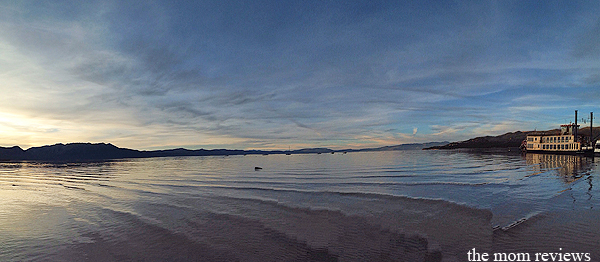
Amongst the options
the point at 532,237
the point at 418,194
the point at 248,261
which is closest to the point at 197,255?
the point at 248,261

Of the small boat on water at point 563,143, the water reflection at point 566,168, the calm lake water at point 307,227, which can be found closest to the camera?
the calm lake water at point 307,227

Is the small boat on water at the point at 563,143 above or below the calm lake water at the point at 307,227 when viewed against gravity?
above

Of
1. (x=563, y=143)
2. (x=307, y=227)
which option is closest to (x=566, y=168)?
(x=307, y=227)

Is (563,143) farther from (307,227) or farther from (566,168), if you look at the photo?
(307,227)

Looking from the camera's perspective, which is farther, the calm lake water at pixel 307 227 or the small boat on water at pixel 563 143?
the small boat on water at pixel 563 143

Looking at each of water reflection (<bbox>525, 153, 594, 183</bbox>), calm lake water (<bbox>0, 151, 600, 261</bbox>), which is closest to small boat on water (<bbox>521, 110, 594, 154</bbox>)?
water reflection (<bbox>525, 153, 594, 183</bbox>)

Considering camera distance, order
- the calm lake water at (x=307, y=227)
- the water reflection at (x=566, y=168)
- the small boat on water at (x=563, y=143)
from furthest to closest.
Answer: the small boat on water at (x=563, y=143), the water reflection at (x=566, y=168), the calm lake water at (x=307, y=227)

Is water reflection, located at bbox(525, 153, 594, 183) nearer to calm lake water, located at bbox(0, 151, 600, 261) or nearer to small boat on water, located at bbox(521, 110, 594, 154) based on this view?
calm lake water, located at bbox(0, 151, 600, 261)

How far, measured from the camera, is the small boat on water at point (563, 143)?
77000 mm

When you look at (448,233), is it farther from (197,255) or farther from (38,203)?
(38,203)

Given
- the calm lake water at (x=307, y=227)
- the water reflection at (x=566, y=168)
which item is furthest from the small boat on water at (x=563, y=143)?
the calm lake water at (x=307, y=227)

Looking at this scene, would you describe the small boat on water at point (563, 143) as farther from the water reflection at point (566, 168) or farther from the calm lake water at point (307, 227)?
the calm lake water at point (307, 227)

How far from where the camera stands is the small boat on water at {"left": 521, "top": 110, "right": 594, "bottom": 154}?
77.0 m

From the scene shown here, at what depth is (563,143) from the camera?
85.1 metres
